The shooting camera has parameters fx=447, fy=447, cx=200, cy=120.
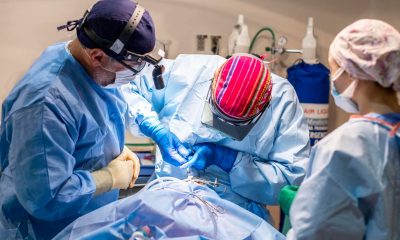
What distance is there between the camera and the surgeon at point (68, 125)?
4.37 feet

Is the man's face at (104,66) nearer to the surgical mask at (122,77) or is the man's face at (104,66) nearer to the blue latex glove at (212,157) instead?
the surgical mask at (122,77)

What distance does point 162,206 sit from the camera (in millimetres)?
1432

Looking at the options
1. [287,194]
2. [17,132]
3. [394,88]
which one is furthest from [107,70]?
[394,88]

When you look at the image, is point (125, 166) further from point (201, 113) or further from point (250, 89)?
point (250, 89)

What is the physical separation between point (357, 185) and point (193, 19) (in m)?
2.02

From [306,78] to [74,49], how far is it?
1.77 metres

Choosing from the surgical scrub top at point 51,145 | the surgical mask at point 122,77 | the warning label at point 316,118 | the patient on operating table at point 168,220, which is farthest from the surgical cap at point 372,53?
the warning label at point 316,118

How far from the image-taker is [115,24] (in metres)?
1.41

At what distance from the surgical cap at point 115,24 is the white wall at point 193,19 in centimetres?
131

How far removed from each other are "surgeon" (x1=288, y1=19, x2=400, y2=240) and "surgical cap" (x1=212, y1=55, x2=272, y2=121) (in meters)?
0.50

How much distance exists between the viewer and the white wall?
2625 millimetres

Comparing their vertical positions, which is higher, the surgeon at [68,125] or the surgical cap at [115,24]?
the surgical cap at [115,24]

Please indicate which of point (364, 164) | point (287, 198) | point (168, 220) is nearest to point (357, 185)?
point (364, 164)

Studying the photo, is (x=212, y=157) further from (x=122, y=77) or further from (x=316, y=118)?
(x=316, y=118)
